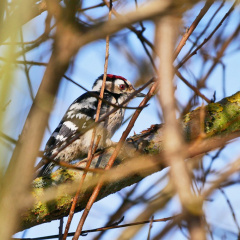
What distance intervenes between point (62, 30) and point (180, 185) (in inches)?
31.8

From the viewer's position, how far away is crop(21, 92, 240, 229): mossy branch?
271 centimetres

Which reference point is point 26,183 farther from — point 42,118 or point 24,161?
point 42,118

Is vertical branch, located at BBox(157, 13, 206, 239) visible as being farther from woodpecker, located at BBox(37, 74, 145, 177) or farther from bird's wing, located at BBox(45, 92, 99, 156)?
bird's wing, located at BBox(45, 92, 99, 156)

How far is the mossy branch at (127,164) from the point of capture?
2.71 meters

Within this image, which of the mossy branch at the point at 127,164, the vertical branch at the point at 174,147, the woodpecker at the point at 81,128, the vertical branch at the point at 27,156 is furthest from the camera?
the woodpecker at the point at 81,128

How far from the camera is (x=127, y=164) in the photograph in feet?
9.57

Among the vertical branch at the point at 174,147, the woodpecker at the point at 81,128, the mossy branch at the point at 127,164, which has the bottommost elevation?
the vertical branch at the point at 174,147

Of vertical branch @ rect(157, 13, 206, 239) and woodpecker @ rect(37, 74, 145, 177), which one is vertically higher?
woodpecker @ rect(37, 74, 145, 177)

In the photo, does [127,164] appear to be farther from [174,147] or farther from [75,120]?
[174,147]

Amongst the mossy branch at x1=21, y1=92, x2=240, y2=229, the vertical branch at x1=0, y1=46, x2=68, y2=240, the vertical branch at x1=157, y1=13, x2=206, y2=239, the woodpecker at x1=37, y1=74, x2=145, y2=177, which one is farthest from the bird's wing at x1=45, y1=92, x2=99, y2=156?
the vertical branch at x1=157, y1=13, x2=206, y2=239

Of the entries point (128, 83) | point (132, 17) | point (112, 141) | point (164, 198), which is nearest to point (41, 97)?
point (132, 17)

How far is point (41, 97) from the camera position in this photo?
1.29m

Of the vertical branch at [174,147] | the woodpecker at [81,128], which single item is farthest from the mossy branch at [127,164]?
the vertical branch at [174,147]

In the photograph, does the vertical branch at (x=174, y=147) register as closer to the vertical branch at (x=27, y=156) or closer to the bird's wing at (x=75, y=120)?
the vertical branch at (x=27, y=156)
